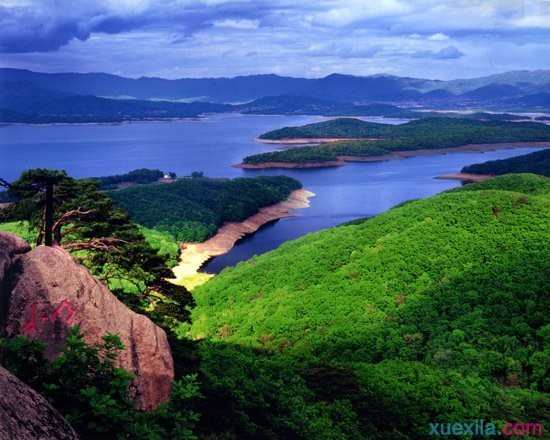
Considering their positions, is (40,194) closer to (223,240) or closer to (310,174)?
(223,240)

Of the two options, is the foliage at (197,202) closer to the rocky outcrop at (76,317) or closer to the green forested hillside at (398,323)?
the green forested hillside at (398,323)

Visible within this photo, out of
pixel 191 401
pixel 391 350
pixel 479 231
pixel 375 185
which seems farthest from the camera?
pixel 375 185

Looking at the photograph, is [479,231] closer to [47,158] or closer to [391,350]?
[391,350]

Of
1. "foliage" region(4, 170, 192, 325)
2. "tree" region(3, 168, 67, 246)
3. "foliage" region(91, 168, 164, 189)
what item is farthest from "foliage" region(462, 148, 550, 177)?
"tree" region(3, 168, 67, 246)

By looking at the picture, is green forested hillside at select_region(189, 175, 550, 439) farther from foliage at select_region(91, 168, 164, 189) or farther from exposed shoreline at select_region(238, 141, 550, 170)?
exposed shoreline at select_region(238, 141, 550, 170)

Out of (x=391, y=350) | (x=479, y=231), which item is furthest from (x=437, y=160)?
(x=391, y=350)

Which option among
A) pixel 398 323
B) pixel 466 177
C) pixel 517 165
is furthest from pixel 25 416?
pixel 517 165
